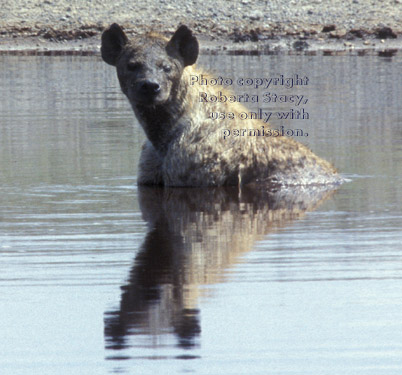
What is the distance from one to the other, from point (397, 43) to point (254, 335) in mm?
29432

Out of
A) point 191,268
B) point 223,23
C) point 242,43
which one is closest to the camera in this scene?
point 191,268

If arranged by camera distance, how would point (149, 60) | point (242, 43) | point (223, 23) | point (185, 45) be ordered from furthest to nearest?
1. point (223, 23)
2. point (242, 43)
3. point (185, 45)
4. point (149, 60)

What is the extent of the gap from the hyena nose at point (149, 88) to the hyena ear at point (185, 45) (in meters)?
0.40

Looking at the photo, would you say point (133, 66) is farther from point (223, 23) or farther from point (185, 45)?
point (223, 23)

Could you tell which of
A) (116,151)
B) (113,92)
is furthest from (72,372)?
(113,92)

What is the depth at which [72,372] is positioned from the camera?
4566 millimetres

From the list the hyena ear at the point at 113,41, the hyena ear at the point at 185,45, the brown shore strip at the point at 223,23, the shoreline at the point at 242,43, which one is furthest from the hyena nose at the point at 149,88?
the brown shore strip at the point at 223,23

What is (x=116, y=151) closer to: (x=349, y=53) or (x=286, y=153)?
(x=286, y=153)

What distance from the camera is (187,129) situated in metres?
9.20

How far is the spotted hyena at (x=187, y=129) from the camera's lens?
9062 millimetres

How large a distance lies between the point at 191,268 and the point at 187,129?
10.1 ft

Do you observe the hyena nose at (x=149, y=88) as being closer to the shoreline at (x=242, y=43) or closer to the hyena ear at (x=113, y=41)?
the hyena ear at (x=113, y=41)

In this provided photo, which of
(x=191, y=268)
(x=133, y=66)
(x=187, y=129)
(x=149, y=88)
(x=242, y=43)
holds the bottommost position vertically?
(x=191, y=268)

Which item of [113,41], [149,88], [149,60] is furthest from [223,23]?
[149,88]
